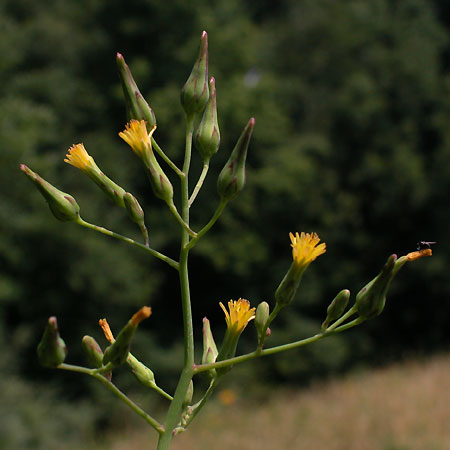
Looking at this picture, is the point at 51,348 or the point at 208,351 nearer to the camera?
the point at 51,348

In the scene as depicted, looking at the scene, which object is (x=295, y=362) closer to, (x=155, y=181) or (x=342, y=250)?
(x=342, y=250)

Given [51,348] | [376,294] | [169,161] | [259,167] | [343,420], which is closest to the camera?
[51,348]

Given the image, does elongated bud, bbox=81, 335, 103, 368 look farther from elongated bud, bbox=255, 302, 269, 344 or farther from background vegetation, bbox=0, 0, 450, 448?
background vegetation, bbox=0, 0, 450, 448

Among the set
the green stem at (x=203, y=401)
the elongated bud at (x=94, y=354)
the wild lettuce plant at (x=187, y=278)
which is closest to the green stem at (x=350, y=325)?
the wild lettuce plant at (x=187, y=278)

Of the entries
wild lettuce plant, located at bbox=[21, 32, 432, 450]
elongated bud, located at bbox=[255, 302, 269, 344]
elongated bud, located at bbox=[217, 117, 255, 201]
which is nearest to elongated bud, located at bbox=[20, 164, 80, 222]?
wild lettuce plant, located at bbox=[21, 32, 432, 450]

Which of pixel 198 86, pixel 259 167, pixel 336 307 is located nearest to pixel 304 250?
pixel 336 307

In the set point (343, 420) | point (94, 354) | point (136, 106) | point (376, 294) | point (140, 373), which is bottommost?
point (343, 420)

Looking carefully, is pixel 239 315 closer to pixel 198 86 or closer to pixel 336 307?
pixel 336 307
